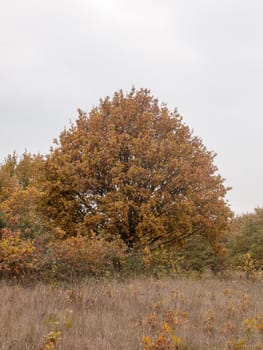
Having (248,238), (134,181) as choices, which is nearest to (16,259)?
(134,181)

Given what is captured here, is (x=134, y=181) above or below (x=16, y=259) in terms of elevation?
above

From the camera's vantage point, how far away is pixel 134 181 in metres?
17.1

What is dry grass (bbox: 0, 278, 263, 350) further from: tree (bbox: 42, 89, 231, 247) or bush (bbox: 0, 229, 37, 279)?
tree (bbox: 42, 89, 231, 247)

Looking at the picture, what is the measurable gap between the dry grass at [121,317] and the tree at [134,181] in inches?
243

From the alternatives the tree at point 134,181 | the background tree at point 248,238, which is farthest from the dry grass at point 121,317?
the background tree at point 248,238

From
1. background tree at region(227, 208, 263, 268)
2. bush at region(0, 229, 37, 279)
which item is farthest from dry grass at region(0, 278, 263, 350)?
background tree at region(227, 208, 263, 268)

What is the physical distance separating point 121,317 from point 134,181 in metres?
9.80

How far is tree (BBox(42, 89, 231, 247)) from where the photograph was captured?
55.1 feet

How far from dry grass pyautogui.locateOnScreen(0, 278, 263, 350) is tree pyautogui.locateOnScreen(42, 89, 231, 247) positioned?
6.16 meters

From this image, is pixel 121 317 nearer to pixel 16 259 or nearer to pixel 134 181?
pixel 16 259

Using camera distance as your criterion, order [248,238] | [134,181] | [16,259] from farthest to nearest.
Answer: [248,238], [134,181], [16,259]

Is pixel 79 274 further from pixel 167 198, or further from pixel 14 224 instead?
pixel 167 198

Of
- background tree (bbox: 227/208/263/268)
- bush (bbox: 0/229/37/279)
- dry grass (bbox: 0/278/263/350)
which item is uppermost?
background tree (bbox: 227/208/263/268)

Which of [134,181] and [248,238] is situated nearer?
[134,181]
